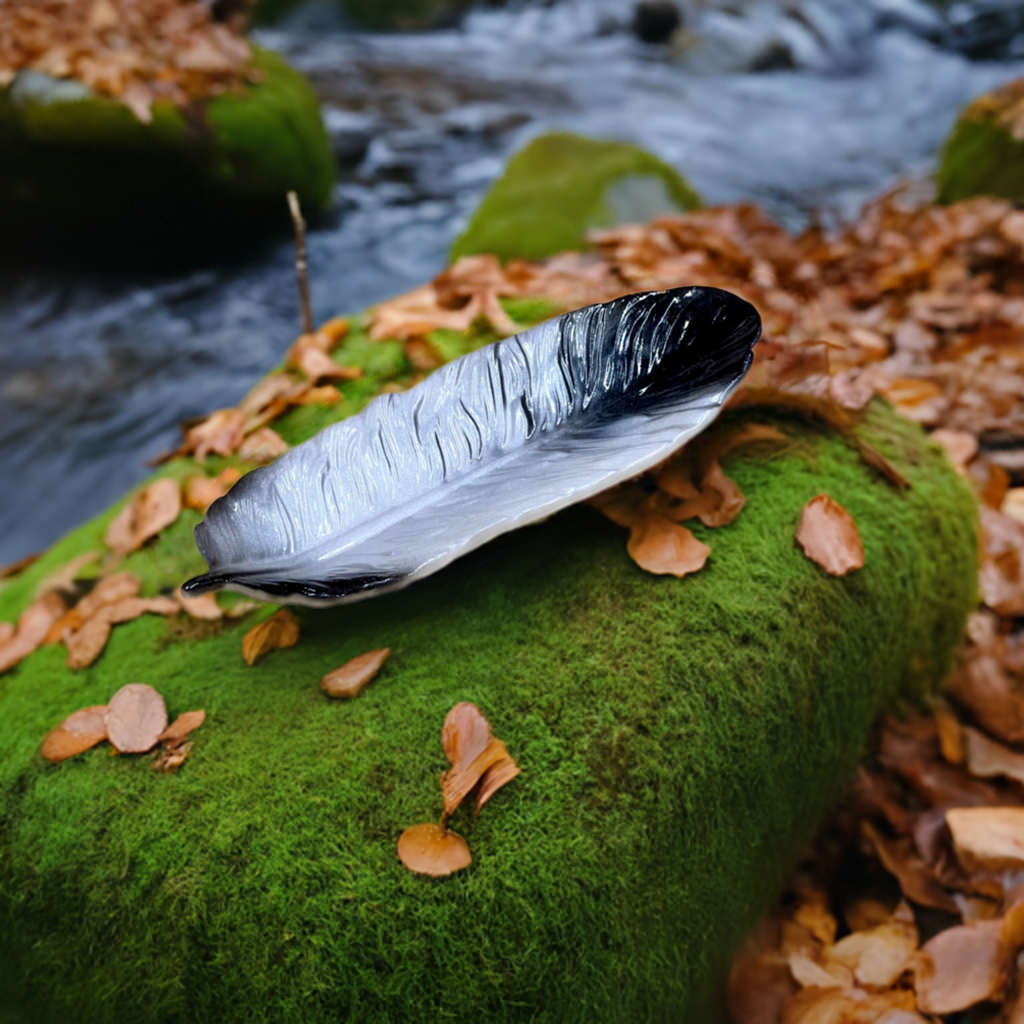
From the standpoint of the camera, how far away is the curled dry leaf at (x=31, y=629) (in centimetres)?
176

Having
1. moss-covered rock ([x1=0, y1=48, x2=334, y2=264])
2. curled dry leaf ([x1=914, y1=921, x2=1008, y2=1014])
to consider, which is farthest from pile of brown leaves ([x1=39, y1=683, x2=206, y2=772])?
moss-covered rock ([x1=0, y1=48, x2=334, y2=264])

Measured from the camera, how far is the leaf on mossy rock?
1.27 meters

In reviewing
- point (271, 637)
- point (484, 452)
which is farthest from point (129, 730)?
point (484, 452)

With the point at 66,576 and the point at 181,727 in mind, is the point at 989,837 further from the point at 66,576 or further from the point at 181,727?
the point at 66,576

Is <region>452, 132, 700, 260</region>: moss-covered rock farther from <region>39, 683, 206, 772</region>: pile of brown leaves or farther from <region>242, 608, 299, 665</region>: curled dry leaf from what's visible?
<region>39, 683, 206, 772</region>: pile of brown leaves

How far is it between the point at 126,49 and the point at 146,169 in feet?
2.84

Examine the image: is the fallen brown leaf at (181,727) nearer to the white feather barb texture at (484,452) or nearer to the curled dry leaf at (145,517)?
the white feather barb texture at (484,452)

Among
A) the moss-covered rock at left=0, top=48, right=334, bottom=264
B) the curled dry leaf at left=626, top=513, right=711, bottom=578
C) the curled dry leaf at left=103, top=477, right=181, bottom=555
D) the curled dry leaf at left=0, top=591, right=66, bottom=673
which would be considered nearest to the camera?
the curled dry leaf at left=626, top=513, right=711, bottom=578

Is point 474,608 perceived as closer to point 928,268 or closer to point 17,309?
point 928,268

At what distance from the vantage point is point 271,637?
1.54 m

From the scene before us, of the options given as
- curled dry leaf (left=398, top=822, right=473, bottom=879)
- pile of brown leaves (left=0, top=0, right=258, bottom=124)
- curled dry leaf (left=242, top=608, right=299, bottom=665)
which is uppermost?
pile of brown leaves (left=0, top=0, right=258, bottom=124)

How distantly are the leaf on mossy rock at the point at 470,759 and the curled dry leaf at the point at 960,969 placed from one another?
911 millimetres

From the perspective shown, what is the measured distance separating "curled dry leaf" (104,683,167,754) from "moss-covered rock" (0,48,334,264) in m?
4.52

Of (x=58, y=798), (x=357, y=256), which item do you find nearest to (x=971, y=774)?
(x=58, y=798)
